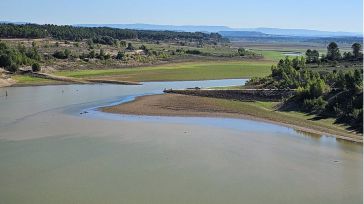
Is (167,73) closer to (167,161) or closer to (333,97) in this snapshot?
(333,97)

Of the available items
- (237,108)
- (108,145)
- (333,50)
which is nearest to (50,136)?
(108,145)

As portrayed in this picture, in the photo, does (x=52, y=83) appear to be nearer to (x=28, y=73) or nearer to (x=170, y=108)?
(x=28, y=73)

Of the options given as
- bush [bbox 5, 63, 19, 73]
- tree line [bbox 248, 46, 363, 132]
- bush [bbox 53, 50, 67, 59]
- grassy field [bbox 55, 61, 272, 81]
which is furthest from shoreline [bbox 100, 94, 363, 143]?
bush [bbox 53, 50, 67, 59]

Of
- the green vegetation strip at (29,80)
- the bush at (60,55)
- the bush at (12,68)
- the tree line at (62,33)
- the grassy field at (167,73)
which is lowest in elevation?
the green vegetation strip at (29,80)

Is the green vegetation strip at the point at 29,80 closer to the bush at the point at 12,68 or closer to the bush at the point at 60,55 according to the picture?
the bush at the point at 12,68

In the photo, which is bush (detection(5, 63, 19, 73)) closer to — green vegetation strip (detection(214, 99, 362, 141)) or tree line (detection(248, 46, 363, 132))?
green vegetation strip (detection(214, 99, 362, 141))

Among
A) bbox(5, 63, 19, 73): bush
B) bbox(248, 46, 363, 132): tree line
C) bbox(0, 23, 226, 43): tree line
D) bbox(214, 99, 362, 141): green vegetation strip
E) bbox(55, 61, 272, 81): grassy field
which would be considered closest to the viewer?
bbox(214, 99, 362, 141): green vegetation strip

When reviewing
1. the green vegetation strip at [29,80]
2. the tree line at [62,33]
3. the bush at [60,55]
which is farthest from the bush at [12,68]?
the tree line at [62,33]
